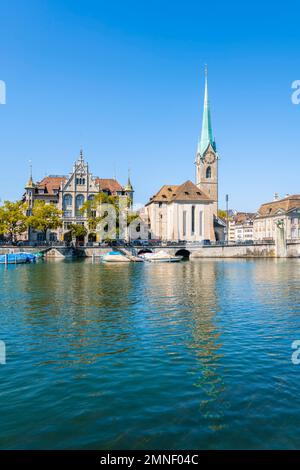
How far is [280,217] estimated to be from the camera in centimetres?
12162

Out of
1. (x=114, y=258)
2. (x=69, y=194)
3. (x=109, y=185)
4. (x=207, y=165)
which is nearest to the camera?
(x=114, y=258)

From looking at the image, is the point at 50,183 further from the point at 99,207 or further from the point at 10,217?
the point at 99,207

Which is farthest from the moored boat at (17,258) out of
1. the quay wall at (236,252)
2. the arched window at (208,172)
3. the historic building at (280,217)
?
the arched window at (208,172)

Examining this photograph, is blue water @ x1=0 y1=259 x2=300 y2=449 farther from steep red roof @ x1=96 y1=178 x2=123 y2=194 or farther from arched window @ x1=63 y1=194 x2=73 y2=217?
steep red roof @ x1=96 y1=178 x2=123 y2=194

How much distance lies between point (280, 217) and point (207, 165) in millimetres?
28900

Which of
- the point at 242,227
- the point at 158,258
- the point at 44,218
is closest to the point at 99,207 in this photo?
the point at 44,218

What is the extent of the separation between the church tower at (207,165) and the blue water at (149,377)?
10613 centimetres

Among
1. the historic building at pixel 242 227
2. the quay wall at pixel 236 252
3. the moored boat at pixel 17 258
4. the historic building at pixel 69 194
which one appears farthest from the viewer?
the historic building at pixel 242 227

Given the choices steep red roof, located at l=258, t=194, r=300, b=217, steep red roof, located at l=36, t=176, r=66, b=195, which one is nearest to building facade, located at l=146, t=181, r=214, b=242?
steep red roof, located at l=258, t=194, r=300, b=217

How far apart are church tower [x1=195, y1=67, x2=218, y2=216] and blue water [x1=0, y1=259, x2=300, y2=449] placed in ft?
348

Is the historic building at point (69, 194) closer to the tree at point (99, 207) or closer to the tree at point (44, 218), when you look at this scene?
the tree at point (99, 207)

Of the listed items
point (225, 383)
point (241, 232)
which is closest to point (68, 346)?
point (225, 383)

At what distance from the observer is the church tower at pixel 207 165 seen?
130 metres

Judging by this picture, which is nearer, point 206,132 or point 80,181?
point 80,181
